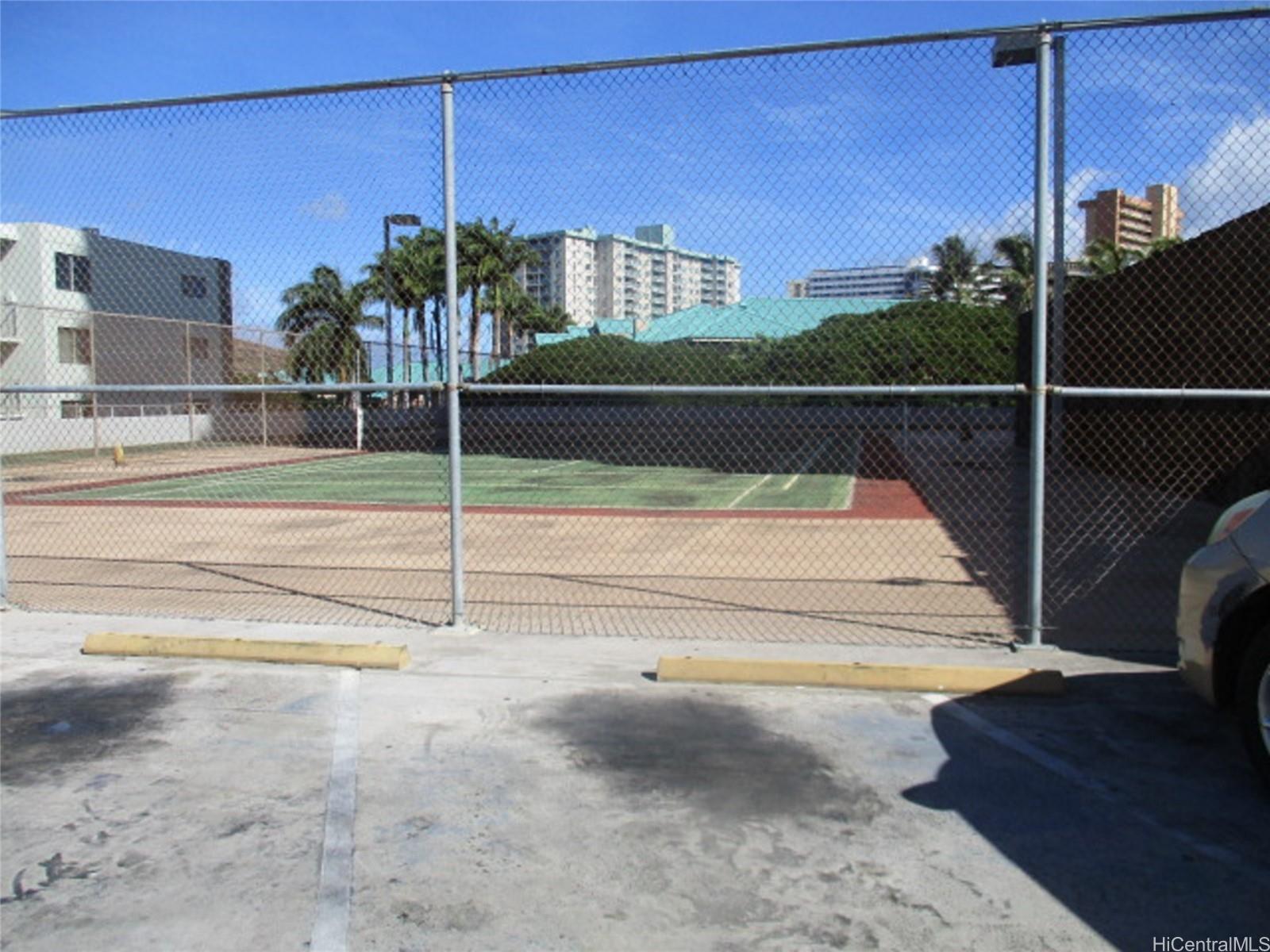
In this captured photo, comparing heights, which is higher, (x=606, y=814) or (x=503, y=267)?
(x=503, y=267)

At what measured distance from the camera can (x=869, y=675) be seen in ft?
19.4

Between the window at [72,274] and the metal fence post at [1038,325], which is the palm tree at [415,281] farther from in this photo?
the window at [72,274]

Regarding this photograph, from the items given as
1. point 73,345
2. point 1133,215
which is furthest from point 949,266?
point 73,345

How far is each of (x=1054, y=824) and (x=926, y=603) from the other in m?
4.42

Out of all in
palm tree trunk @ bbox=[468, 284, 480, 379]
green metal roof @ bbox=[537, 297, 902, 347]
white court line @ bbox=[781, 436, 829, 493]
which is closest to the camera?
green metal roof @ bbox=[537, 297, 902, 347]

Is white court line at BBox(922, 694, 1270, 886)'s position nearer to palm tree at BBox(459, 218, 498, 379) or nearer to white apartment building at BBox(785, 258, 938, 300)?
white apartment building at BBox(785, 258, 938, 300)

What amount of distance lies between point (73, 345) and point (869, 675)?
27314 millimetres

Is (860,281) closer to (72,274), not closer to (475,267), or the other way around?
(475,267)

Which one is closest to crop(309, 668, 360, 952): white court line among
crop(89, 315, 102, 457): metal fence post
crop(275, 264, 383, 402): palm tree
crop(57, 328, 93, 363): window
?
crop(275, 264, 383, 402): palm tree

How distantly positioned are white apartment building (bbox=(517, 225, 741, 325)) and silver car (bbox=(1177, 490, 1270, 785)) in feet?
10.1

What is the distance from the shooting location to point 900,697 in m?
5.78

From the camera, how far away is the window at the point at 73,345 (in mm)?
27031

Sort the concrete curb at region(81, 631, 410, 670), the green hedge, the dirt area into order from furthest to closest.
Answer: the dirt area
the green hedge
the concrete curb at region(81, 631, 410, 670)

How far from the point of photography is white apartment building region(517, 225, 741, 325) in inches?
264
